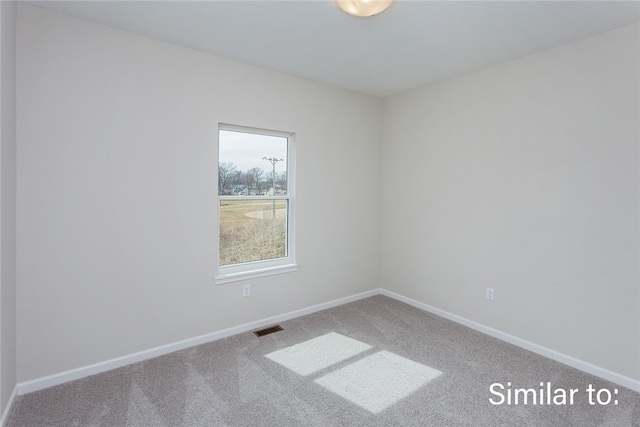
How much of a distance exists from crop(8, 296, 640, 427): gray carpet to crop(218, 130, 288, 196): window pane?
4.65ft

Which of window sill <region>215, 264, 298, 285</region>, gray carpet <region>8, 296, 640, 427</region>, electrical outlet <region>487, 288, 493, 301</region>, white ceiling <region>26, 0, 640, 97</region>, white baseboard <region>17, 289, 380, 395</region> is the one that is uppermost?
white ceiling <region>26, 0, 640, 97</region>

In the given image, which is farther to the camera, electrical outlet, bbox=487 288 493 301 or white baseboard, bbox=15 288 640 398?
electrical outlet, bbox=487 288 493 301

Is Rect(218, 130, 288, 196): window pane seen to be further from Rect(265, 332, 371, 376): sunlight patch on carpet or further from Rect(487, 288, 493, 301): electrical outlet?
Rect(487, 288, 493, 301): electrical outlet

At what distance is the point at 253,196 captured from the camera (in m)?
3.21

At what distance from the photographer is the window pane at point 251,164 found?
119 inches

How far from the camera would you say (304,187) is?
3.45m

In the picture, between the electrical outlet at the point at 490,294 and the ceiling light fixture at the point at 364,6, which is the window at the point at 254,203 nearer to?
the ceiling light fixture at the point at 364,6

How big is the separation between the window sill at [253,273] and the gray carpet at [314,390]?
20.9 inches

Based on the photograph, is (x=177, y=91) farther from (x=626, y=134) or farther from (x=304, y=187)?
(x=626, y=134)

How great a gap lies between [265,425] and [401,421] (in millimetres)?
793

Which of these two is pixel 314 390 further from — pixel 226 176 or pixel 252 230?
pixel 226 176

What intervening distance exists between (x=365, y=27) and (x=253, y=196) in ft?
5.81

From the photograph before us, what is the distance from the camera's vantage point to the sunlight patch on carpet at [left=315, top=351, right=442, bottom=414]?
2098 mm

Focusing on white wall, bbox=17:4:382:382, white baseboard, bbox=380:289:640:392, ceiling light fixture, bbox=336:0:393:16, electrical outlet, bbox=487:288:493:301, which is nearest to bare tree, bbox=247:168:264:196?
white wall, bbox=17:4:382:382
